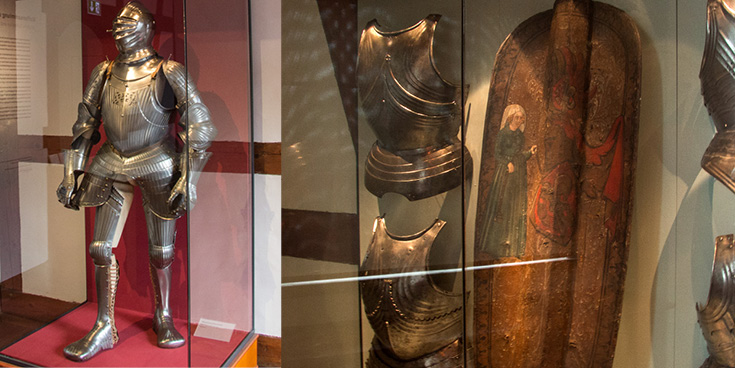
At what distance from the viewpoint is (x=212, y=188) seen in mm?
1492

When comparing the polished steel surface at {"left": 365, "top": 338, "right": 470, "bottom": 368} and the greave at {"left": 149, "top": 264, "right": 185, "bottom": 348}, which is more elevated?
the polished steel surface at {"left": 365, "top": 338, "right": 470, "bottom": 368}

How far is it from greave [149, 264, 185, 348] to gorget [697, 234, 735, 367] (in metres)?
1.49

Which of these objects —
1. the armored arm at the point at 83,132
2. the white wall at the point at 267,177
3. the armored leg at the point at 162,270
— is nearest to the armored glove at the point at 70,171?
the armored arm at the point at 83,132

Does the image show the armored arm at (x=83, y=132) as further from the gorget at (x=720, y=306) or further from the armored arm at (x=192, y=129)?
the gorget at (x=720, y=306)

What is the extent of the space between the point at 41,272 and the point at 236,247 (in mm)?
697

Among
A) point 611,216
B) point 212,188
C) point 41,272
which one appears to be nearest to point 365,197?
point 611,216

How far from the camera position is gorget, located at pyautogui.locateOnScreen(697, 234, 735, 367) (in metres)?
0.66

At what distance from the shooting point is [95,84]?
165 cm

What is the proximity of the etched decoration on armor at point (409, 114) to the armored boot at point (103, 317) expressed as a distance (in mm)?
1358

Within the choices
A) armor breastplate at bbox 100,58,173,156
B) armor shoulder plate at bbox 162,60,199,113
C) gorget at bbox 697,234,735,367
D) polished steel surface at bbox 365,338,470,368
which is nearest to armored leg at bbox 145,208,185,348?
armor breastplate at bbox 100,58,173,156

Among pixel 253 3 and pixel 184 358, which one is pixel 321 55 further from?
pixel 184 358

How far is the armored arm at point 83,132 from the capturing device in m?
1.65

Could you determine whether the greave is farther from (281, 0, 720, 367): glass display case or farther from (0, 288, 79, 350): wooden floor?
(281, 0, 720, 367): glass display case

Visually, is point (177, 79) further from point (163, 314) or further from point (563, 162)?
point (563, 162)
